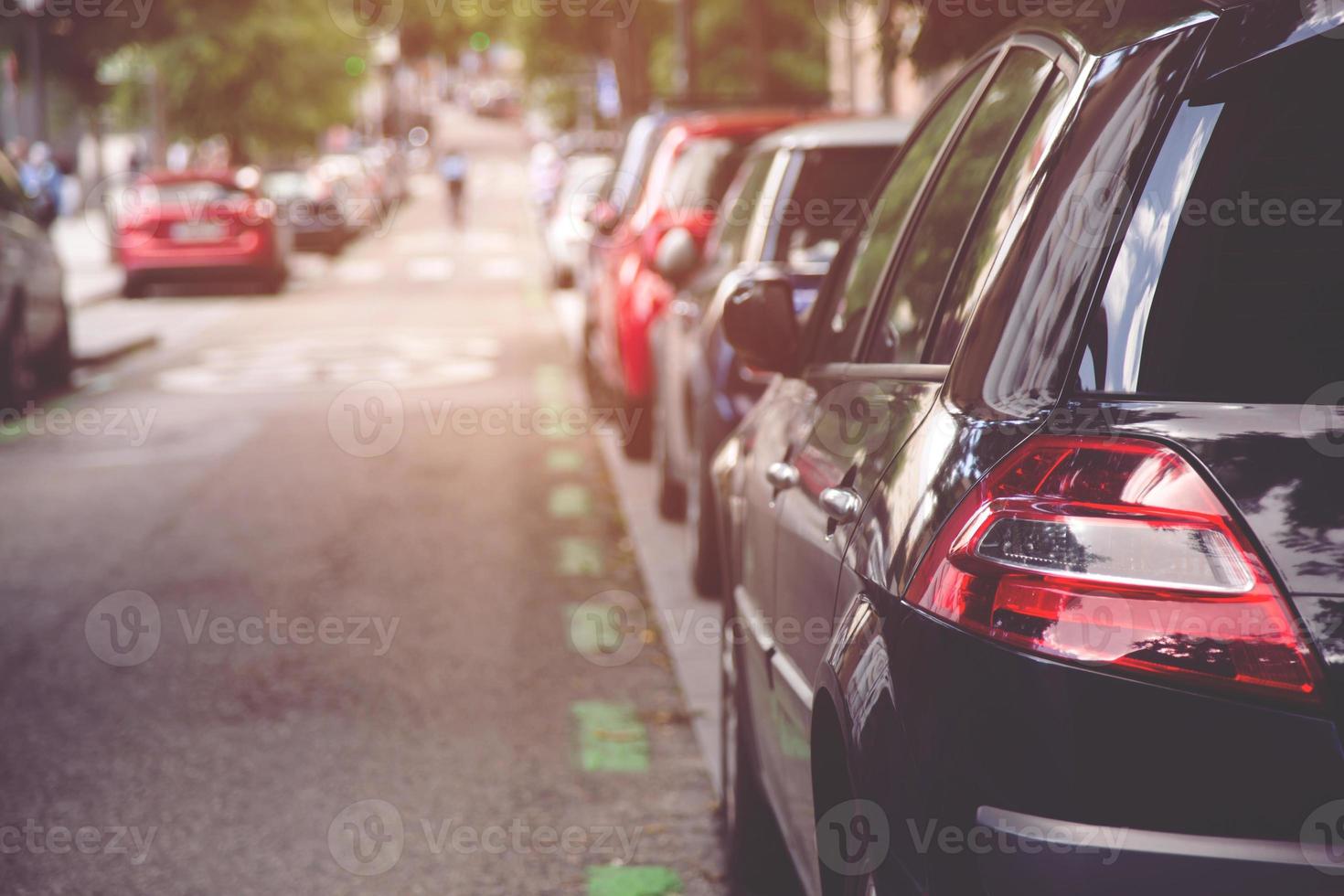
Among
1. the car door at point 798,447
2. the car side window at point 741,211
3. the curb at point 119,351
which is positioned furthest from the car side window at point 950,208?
the curb at point 119,351

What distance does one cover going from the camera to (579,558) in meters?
8.27

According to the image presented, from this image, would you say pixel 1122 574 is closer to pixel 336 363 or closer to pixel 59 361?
pixel 59 361

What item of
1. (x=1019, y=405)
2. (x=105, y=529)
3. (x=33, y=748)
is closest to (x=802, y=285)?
(x=33, y=748)

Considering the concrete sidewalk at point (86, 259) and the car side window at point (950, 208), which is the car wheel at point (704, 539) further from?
the concrete sidewalk at point (86, 259)

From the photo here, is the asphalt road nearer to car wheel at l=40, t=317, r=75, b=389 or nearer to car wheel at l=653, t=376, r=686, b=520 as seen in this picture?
car wheel at l=653, t=376, r=686, b=520

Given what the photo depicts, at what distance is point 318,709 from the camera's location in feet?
18.9

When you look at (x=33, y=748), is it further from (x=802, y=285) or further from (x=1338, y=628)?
(x=1338, y=628)

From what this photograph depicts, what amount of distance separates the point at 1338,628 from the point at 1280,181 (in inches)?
22.5

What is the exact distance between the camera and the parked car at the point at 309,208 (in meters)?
34.3

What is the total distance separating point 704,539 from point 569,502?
2617 mm

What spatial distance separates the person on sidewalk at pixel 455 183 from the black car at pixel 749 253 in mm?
33277

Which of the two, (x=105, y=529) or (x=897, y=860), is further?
(x=105, y=529)

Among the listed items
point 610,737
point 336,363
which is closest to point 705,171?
point 610,737

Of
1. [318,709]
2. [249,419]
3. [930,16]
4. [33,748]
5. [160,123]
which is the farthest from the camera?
[160,123]
